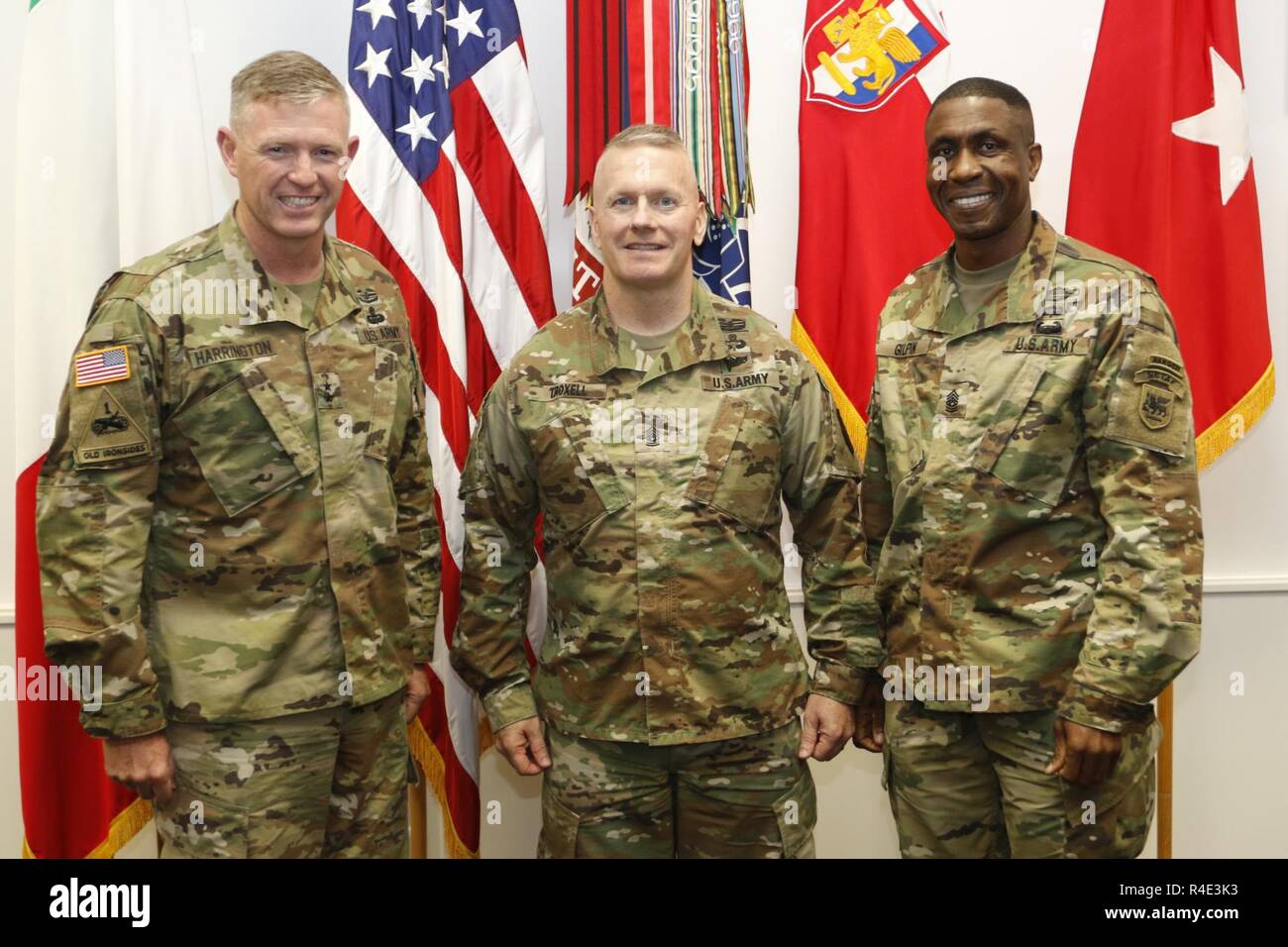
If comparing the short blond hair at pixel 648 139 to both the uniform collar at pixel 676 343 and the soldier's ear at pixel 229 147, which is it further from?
the soldier's ear at pixel 229 147

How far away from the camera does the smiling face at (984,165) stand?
193cm

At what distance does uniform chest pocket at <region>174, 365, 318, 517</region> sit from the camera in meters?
1.82

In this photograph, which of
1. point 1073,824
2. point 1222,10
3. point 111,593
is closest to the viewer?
point 111,593

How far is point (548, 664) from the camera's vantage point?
6.58ft

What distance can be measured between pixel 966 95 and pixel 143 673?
6.22 ft

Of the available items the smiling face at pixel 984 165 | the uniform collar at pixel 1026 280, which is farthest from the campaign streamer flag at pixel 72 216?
the uniform collar at pixel 1026 280

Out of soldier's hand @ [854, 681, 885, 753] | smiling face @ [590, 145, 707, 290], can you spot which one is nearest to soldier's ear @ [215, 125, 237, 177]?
smiling face @ [590, 145, 707, 290]

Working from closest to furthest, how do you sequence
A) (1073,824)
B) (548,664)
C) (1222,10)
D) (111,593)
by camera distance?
1. (111,593)
2. (1073,824)
3. (548,664)
4. (1222,10)

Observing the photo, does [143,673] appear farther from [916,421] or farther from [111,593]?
[916,421]

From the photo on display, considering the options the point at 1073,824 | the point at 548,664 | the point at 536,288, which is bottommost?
the point at 1073,824

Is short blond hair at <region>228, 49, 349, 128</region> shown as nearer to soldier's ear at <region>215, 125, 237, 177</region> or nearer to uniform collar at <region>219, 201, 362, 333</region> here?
soldier's ear at <region>215, 125, 237, 177</region>

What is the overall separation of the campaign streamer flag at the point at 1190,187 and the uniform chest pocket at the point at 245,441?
212 cm

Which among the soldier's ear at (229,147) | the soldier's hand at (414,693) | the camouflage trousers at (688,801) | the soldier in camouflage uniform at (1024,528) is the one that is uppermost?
the soldier's ear at (229,147)

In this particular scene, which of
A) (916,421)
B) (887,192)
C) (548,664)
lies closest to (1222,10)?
(887,192)
